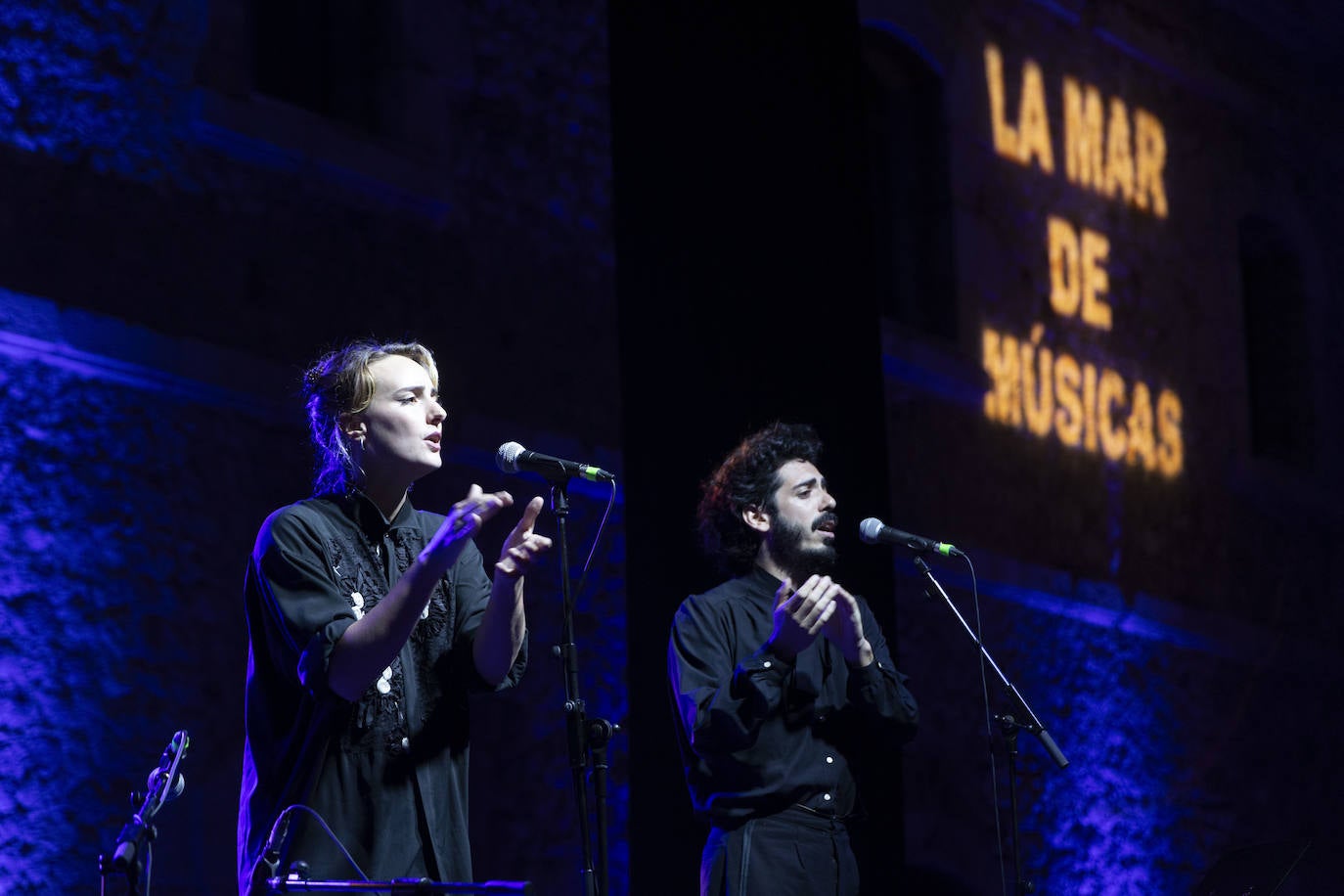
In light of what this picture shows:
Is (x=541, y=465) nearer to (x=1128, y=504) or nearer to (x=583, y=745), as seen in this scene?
(x=583, y=745)

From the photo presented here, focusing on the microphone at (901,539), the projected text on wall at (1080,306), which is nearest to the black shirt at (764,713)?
the microphone at (901,539)

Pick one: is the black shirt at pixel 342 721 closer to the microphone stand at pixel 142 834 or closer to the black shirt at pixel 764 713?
the microphone stand at pixel 142 834

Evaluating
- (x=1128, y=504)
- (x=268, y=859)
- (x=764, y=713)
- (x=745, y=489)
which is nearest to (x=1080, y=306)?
(x=1128, y=504)

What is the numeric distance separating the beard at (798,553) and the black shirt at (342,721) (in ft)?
4.28

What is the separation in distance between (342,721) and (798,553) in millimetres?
1699

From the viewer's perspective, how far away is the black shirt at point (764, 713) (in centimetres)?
379

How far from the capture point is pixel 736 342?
5305 mm

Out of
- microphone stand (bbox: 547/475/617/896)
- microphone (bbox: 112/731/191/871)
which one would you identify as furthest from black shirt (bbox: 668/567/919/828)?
microphone (bbox: 112/731/191/871)

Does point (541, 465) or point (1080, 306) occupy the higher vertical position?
point (1080, 306)

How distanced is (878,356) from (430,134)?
1749mm

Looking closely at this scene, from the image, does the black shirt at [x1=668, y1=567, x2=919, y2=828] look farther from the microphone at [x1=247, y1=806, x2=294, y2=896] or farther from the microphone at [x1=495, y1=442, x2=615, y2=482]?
the microphone at [x1=247, y1=806, x2=294, y2=896]

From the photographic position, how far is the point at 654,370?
17.0 ft

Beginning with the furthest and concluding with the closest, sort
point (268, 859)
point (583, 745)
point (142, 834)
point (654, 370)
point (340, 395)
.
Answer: point (654, 370) → point (340, 395) → point (583, 745) → point (268, 859) → point (142, 834)

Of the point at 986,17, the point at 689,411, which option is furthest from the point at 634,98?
the point at 986,17
